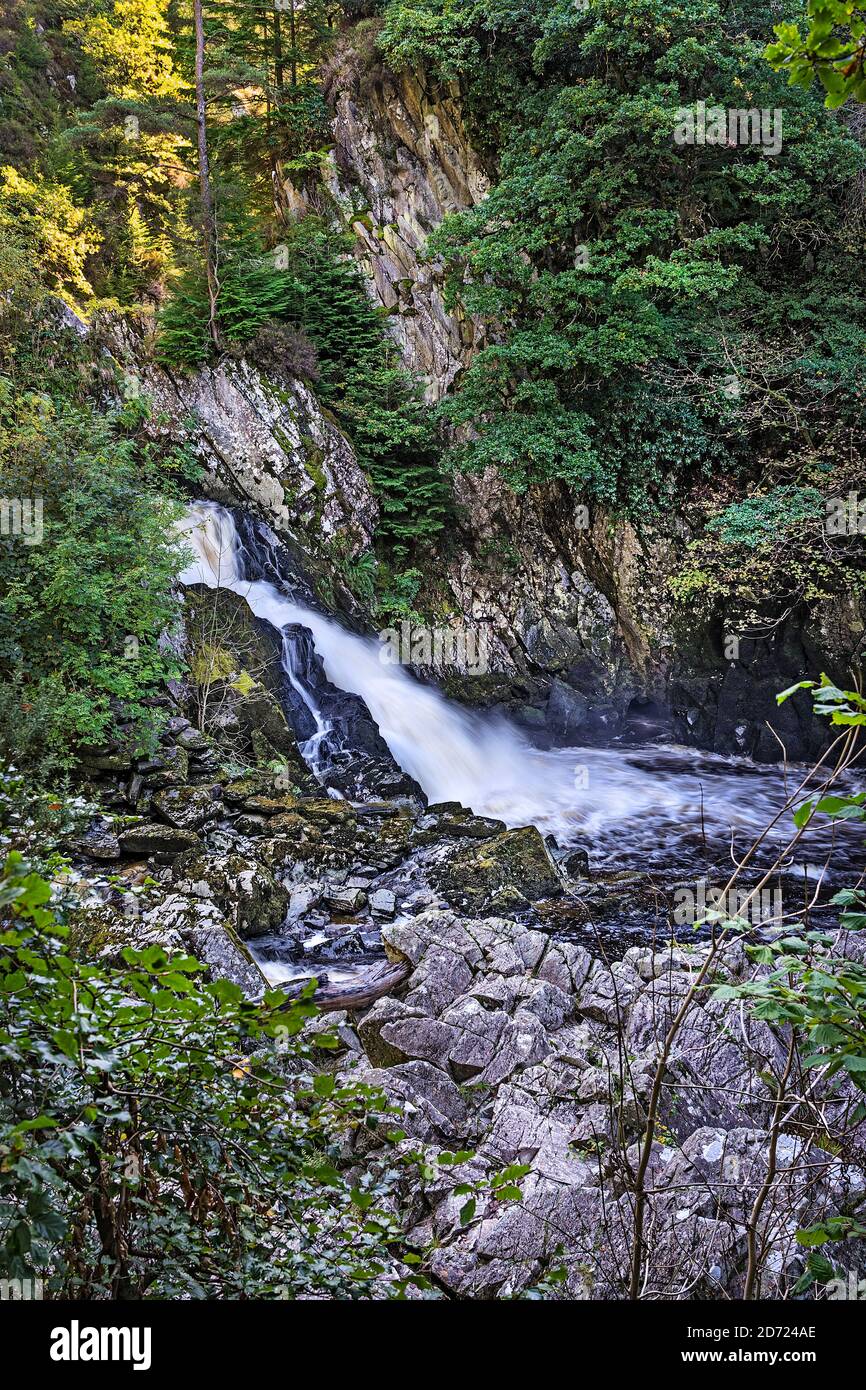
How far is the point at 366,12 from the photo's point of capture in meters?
16.0

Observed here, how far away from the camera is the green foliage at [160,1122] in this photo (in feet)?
5.45

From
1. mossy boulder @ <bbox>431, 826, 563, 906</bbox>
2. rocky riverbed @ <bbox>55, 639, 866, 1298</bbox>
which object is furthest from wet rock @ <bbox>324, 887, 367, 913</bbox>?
mossy boulder @ <bbox>431, 826, 563, 906</bbox>

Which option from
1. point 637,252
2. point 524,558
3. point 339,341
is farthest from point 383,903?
point 637,252

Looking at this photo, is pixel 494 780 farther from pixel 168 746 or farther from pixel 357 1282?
pixel 357 1282

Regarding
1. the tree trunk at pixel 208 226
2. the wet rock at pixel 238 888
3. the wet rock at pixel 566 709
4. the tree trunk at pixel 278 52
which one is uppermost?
the tree trunk at pixel 278 52

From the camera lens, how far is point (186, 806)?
8.09 meters

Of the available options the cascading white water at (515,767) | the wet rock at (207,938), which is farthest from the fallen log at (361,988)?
the cascading white water at (515,767)

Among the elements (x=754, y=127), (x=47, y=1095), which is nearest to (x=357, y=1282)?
(x=47, y=1095)

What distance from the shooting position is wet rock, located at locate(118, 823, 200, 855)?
24.2 feet

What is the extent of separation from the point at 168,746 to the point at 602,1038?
5.76 metres

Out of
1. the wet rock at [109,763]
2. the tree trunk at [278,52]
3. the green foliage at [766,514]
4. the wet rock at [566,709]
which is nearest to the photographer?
the wet rock at [109,763]

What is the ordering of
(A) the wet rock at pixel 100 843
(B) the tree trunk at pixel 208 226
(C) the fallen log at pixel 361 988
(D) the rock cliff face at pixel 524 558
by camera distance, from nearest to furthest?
1. (C) the fallen log at pixel 361 988
2. (A) the wet rock at pixel 100 843
3. (B) the tree trunk at pixel 208 226
4. (D) the rock cliff face at pixel 524 558

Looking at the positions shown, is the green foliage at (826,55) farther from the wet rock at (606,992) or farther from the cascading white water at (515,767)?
the cascading white water at (515,767)

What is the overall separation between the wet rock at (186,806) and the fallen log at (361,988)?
2.35m
